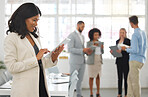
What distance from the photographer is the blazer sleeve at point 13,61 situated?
2.07 meters

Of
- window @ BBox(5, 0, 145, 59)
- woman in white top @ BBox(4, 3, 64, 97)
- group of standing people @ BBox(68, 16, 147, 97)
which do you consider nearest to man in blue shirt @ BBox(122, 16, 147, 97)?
group of standing people @ BBox(68, 16, 147, 97)

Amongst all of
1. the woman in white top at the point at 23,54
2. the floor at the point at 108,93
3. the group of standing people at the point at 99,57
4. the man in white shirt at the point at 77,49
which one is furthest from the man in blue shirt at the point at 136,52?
the woman in white top at the point at 23,54

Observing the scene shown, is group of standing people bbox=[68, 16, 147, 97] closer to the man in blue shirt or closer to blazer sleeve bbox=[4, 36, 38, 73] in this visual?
the man in blue shirt

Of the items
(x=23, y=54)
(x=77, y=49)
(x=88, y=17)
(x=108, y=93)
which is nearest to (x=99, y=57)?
(x=77, y=49)

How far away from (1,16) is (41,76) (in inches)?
208

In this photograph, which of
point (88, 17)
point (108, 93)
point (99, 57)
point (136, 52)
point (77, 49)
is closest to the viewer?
point (136, 52)

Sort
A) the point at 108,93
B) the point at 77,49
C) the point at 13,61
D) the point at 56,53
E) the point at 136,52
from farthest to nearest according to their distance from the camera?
the point at 108,93 < the point at 77,49 < the point at 136,52 < the point at 56,53 < the point at 13,61

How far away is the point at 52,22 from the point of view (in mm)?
7445

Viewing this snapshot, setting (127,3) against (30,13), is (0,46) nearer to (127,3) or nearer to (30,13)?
(127,3)

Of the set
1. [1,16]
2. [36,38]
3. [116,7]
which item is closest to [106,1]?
[116,7]

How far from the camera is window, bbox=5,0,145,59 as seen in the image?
24.3ft

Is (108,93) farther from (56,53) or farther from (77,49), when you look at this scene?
(56,53)

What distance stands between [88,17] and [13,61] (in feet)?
18.2

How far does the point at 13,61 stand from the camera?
2.08 metres
